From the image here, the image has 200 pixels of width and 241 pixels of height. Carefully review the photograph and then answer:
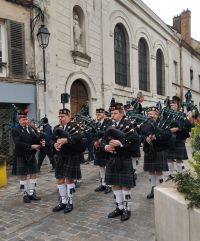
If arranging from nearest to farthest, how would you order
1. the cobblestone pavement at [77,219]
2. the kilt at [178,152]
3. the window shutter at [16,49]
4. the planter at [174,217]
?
the planter at [174,217]
the cobblestone pavement at [77,219]
the kilt at [178,152]
the window shutter at [16,49]

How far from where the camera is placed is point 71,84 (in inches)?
502

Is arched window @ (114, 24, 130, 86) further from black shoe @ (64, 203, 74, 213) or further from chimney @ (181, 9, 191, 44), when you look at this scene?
chimney @ (181, 9, 191, 44)

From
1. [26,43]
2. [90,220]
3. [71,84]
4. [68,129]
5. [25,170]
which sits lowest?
[90,220]

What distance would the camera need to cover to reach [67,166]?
5.89 m

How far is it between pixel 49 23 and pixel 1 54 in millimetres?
2158

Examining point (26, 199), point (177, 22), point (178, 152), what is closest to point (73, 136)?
point (26, 199)

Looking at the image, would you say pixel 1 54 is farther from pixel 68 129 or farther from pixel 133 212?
pixel 133 212

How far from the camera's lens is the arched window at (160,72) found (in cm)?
2216

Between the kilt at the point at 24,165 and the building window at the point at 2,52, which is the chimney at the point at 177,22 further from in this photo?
the kilt at the point at 24,165

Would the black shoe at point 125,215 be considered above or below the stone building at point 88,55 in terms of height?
below

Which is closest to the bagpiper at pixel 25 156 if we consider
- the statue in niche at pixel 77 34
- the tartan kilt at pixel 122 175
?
the tartan kilt at pixel 122 175

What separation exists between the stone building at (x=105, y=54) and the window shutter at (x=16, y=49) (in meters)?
0.61

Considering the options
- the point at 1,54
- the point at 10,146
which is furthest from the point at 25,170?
the point at 1,54

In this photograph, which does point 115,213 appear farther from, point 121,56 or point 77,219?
point 121,56
